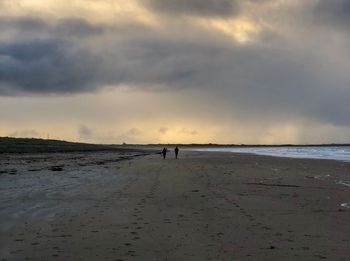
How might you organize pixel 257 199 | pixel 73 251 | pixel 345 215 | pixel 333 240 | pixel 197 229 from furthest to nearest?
pixel 257 199 → pixel 345 215 → pixel 197 229 → pixel 333 240 → pixel 73 251

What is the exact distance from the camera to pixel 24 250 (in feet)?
30.5

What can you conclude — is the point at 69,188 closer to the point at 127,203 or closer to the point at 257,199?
the point at 127,203

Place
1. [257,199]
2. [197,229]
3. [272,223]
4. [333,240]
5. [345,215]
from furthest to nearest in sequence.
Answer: [257,199] < [345,215] < [272,223] < [197,229] < [333,240]

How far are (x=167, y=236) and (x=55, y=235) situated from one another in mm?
2347

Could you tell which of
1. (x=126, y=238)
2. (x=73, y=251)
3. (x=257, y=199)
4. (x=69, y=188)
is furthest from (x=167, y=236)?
(x=69, y=188)

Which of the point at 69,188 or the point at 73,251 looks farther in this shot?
the point at 69,188

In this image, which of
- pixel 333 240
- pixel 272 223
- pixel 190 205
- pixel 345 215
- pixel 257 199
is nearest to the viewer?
pixel 333 240

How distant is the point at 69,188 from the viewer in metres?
20.9

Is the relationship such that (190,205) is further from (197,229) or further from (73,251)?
(73,251)

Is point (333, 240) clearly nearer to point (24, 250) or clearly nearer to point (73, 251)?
point (73, 251)

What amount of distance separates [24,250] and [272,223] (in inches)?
236

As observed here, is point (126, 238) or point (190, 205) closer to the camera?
point (126, 238)

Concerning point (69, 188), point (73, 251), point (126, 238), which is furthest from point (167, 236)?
point (69, 188)

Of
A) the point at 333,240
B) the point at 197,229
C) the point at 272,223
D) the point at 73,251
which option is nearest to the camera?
the point at 73,251
